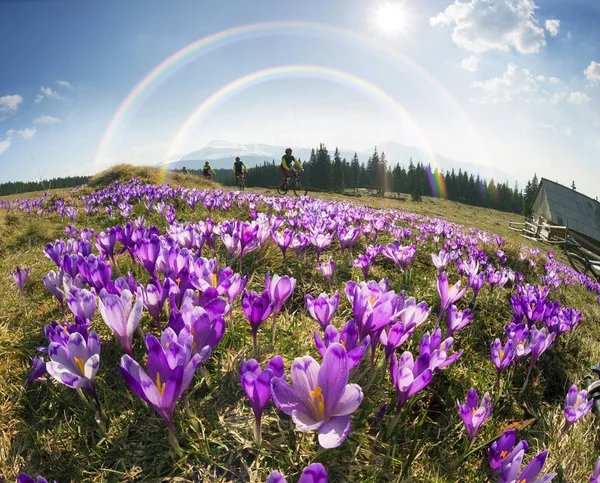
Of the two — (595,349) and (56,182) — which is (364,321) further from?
(56,182)

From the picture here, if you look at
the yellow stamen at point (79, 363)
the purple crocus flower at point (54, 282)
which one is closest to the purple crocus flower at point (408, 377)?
the yellow stamen at point (79, 363)

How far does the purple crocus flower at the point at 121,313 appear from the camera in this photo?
151cm

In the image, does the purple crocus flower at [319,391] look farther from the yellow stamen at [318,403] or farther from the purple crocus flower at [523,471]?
the purple crocus flower at [523,471]

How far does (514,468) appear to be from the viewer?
47.5 inches

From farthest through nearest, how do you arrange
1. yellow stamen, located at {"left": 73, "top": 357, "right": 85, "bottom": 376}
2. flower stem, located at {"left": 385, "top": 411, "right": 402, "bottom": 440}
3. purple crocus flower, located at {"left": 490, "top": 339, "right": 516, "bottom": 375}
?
purple crocus flower, located at {"left": 490, "top": 339, "right": 516, "bottom": 375}, flower stem, located at {"left": 385, "top": 411, "right": 402, "bottom": 440}, yellow stamen, located at {"left": 73, "top": 357, "right": 85, "bottom": 376}

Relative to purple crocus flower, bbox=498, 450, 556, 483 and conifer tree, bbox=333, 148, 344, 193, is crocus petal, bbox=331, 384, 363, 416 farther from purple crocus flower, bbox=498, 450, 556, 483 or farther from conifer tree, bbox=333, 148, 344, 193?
conifer tree, bbox=333, 148, 344, 193

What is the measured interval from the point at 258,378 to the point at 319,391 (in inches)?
9.0

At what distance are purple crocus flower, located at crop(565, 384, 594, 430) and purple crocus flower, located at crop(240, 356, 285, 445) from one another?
1.62m

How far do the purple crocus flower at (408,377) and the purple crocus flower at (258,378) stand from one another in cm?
50

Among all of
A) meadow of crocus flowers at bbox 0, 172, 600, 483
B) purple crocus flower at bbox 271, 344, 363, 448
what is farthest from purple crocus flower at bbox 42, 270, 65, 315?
purple crocus flower at bbox 271, 344, 363, 448

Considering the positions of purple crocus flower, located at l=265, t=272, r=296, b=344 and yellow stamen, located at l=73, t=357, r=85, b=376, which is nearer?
yellow stamen, located at l=73, t=357, r=85, b=376

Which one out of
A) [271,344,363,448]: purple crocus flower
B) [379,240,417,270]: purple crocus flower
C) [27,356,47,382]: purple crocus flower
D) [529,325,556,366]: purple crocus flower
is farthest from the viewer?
[379,240,417,270]: purple crocus flower

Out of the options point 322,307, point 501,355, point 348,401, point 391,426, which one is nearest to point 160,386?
point 348,401

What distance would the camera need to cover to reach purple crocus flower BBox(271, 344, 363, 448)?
3.96 ft
